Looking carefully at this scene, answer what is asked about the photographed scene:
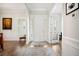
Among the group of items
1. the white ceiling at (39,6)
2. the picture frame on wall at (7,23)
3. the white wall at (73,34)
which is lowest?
the white wall at (73,34)

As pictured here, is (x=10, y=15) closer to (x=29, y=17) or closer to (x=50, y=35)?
(x=29, y=17)

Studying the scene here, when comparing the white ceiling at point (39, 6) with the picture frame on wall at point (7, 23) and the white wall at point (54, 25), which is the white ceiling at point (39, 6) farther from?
the picture frame on wall at point (7, 23)

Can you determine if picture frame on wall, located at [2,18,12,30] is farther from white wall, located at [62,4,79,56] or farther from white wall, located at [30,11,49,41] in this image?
white wall, located at [62,4,79,56]

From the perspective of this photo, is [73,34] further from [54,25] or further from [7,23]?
[7,23]

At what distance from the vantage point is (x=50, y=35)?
7418mm

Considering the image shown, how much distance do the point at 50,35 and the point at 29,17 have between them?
154cm

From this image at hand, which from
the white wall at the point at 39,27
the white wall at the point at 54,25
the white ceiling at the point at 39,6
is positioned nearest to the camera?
the white ceiling at the point at 39,6

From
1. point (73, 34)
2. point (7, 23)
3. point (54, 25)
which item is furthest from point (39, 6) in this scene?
point (73, 34)

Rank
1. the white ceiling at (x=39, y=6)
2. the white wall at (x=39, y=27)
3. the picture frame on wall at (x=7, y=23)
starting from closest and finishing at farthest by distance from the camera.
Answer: the white ceiling at (x=39, y=6) → the white wall at (x=39, y=27) → the picture frame on wall at (x=7, y=23)

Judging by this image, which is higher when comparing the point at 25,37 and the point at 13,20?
the point at 13,20

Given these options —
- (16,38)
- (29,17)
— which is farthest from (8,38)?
(29,17)

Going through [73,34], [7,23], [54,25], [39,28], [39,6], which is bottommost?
[73,34]

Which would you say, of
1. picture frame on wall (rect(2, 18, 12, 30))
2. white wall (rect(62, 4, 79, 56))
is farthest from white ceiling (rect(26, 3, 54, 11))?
white wall (rect(62, 4, 79, 56))

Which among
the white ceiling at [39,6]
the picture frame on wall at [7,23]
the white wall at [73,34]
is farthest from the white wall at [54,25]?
the white wall at [73,34]
